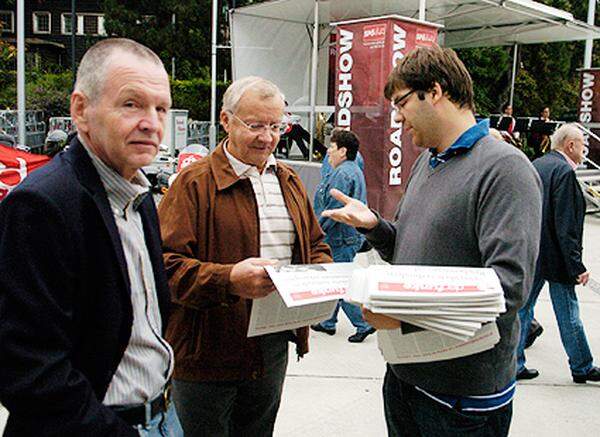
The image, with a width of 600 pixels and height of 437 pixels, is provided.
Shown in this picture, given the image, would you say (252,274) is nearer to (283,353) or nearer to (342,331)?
(283,353)

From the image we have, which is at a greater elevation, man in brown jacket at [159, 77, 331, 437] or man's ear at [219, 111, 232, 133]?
man's ear at [219, 111, 232, 133]

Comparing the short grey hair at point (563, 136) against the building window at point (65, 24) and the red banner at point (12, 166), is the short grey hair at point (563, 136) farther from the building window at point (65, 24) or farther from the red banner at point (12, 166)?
the building window at point (65, 24)

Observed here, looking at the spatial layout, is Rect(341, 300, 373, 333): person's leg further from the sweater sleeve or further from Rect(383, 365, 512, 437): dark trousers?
the sweater sleeve

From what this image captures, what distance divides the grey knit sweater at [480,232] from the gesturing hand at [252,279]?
473 millimetres

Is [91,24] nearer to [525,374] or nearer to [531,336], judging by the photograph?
[531,336]

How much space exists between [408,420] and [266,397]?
23.0 inches

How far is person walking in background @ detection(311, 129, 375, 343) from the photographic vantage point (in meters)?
5.48

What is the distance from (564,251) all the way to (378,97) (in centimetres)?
503

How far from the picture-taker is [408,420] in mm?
2186

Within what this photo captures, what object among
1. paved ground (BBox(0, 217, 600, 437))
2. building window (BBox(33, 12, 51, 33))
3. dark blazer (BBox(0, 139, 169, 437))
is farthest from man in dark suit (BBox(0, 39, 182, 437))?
building window (BBox(33, 12, 51, 33))

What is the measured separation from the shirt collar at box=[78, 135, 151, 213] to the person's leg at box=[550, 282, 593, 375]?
149 inches

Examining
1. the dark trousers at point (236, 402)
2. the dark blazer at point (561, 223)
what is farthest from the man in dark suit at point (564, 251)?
the dark trousers at point (236, 402)

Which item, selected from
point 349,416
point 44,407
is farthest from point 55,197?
point 349,416

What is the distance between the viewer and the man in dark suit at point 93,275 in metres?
1.29
